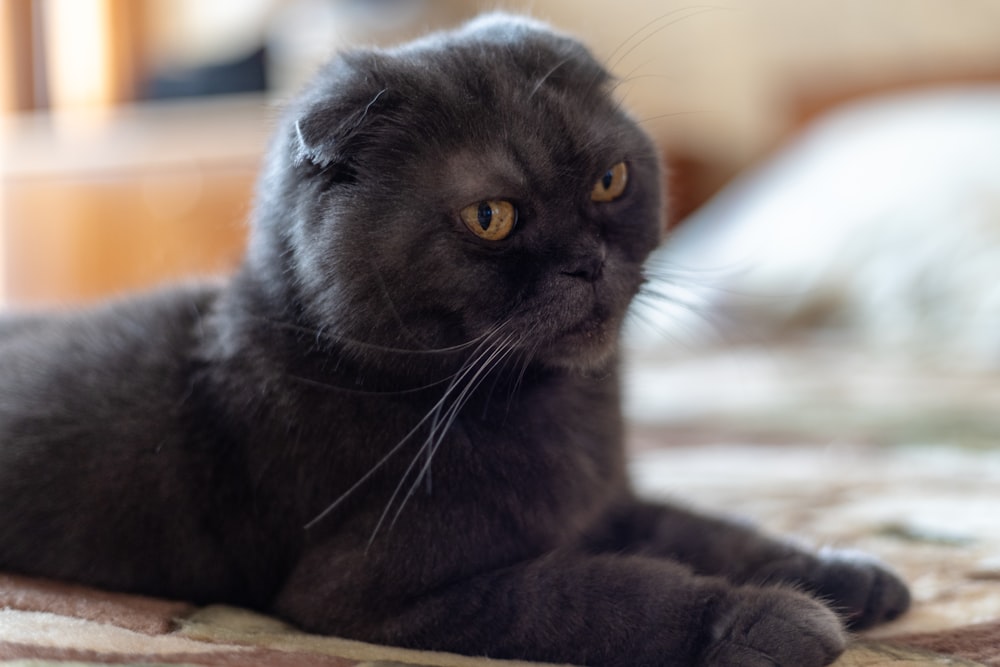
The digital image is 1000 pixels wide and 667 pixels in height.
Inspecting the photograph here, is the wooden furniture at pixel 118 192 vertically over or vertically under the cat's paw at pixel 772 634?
over

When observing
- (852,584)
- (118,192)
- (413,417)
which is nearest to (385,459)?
(413,417)

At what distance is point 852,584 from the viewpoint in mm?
870

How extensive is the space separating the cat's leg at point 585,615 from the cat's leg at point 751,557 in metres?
0.09

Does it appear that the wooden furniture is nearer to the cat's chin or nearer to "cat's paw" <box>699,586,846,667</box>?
the cat's chin

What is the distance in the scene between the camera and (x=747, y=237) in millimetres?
2672

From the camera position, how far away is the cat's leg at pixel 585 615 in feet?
2.46

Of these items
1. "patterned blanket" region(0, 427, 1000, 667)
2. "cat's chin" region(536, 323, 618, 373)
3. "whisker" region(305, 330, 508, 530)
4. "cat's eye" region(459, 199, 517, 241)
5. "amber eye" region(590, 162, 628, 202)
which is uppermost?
"amber eye" region(590, 162, 628, 202)

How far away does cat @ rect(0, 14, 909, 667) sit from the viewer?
818 mm

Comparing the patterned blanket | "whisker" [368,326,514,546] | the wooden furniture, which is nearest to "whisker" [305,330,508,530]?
"whisker" [368,326,514,546]

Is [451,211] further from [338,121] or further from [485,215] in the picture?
[338,121]

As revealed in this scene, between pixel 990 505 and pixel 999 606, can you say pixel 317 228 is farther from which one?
pixel 990 505

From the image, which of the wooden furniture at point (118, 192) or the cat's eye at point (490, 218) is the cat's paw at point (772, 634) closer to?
the cat's eye at point (490, 218)

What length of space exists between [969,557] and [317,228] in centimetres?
74

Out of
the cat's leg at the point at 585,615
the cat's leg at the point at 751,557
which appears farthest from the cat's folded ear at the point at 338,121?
the cat's leg at the point at 751,557
